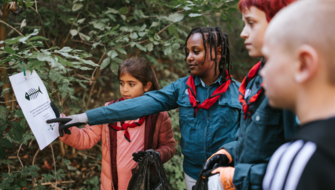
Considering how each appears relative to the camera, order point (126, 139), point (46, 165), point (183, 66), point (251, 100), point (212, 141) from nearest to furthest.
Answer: point (251, 100), point (212, 141), point (126, 139), point (46, 165), point (183, 66)

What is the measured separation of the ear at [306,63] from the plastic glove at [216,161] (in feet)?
2.10

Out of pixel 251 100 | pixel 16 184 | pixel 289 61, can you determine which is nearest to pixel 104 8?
pixel 16 184

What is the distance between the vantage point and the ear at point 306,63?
551 mm

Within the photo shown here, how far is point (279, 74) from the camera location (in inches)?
24.1

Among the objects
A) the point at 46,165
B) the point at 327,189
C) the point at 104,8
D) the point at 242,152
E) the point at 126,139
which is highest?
the point at 104,8

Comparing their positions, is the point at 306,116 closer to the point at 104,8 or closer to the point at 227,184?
the point at 227,184

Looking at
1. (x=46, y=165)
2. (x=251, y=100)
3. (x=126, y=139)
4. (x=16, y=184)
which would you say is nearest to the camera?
(x=251, y=100)

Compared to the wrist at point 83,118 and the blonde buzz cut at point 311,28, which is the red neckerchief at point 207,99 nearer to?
the wrist at point 83,118

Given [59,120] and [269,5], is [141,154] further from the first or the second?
[269,5]

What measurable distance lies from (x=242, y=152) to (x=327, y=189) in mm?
465

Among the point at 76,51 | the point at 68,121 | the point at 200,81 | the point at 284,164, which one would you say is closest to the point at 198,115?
the point at 200,81

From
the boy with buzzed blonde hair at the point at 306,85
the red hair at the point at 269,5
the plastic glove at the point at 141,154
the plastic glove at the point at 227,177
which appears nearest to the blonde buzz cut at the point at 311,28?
the boy with buzzed blonde hair at the point at 306,85

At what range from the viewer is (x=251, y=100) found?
Answer: 964mm

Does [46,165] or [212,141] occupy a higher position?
[212,141]
